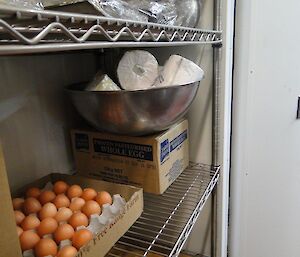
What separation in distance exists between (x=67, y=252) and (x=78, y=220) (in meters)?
0.09

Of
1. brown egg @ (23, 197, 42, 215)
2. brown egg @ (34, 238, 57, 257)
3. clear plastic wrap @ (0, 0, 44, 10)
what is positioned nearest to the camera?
clear plastic wrap @ (0, 0, 44, 10)

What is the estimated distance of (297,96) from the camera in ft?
3.35

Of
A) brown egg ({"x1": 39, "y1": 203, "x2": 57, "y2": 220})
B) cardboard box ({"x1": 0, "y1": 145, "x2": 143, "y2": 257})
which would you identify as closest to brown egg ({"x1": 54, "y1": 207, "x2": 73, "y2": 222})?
brown egg ({"x1": 39, "y1": 203, "x2": 57, "y2": 220})

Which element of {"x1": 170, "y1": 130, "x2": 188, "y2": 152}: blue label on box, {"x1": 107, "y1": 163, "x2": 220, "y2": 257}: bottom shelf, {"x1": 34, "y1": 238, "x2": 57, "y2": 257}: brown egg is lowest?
{"x1": 107, "y1": 163, "x2": 220, "y2": 257}: bottom shelf

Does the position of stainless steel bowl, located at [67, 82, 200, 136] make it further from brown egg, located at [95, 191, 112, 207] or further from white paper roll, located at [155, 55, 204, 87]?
brown egg, located at [95, 191, 112, 207]

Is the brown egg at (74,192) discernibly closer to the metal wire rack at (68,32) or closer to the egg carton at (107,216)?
the egg carton at (107,216)

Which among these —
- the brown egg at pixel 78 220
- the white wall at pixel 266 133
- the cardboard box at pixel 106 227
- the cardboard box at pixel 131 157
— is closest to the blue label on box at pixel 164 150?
the cardboard box at pixel 131 157

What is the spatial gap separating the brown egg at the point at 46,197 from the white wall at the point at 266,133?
68cm

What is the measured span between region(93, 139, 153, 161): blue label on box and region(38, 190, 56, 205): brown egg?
179 mm

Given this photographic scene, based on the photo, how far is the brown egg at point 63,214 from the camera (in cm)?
59

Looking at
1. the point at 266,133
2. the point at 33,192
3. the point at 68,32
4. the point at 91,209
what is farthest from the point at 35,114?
the point at 266,133

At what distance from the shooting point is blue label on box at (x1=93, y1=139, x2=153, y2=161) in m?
0.73

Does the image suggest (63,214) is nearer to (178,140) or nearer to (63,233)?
(63,233)

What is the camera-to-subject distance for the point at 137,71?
2.35 feet
